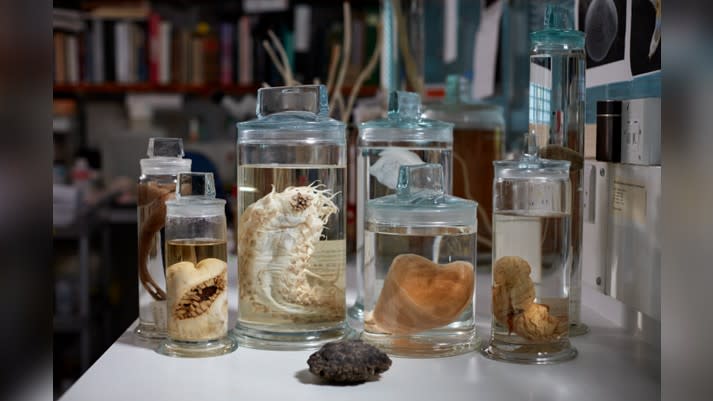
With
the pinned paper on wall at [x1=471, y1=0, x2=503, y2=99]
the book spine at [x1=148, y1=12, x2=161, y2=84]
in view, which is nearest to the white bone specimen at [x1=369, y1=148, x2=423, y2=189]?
the pinned paper on wall at [x1=471, y1=0, x2=503, y2=99]

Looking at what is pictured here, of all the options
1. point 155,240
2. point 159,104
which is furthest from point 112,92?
point 155,240

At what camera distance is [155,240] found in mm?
846

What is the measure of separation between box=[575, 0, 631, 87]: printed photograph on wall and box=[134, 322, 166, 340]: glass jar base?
577 millimetres

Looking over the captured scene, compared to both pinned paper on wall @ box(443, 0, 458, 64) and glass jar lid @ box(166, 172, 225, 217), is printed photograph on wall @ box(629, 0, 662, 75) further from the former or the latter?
pinned paper on wall @ box(443, 0, 458, 64)

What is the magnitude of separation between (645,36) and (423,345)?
0.40 metres

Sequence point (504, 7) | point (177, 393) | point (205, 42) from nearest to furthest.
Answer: point (177, 393) < point (504, 7) < point (205, 42)

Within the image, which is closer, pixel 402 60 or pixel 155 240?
pixel 155 240

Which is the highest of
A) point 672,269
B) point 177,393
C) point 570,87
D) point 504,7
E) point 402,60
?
point 504,7

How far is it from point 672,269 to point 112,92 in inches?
157

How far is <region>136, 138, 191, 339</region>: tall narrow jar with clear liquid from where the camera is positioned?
33.1 inches

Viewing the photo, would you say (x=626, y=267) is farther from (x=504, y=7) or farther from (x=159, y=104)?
(x=159, y=104)

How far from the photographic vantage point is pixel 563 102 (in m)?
0.90

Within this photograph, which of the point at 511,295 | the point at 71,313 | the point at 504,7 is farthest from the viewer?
the point at 71,313

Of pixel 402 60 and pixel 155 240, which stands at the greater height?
pixel 402 60
